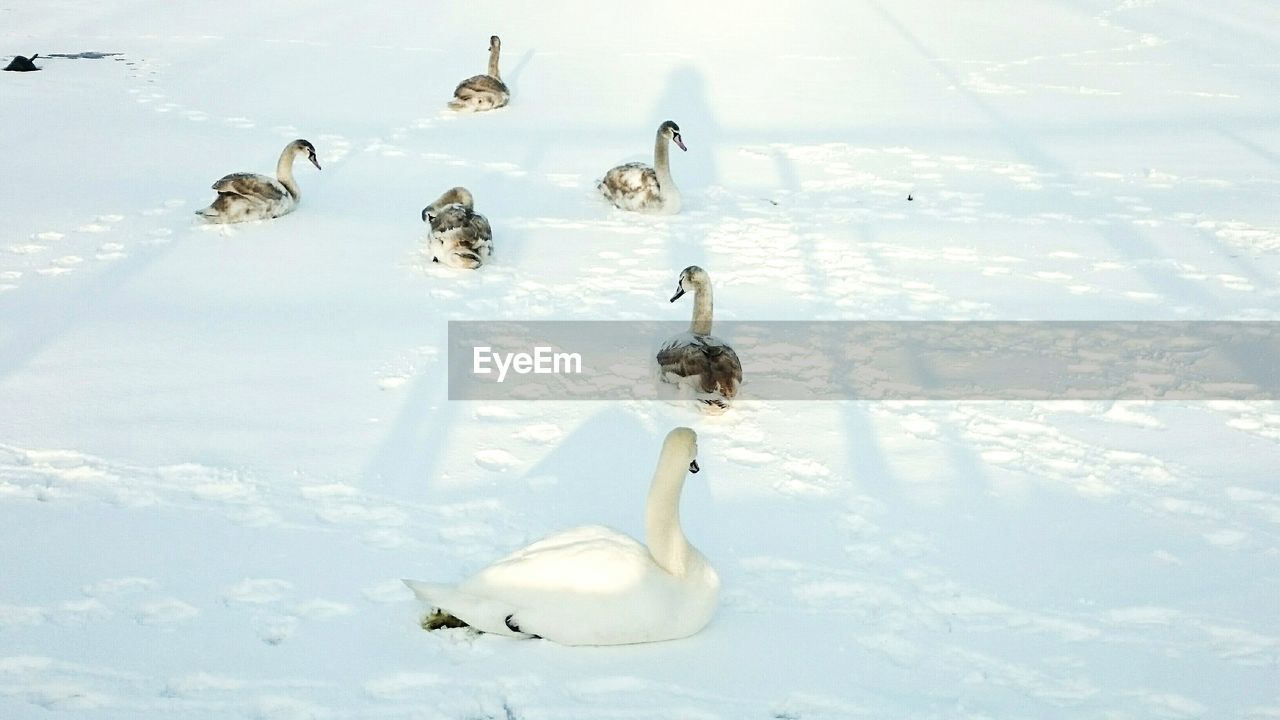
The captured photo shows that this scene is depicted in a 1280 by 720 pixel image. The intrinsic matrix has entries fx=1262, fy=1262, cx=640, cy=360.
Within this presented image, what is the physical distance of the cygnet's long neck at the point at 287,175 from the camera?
954cm

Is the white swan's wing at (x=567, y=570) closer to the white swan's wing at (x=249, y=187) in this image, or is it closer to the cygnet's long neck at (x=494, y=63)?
the white swan's wing at (x=249, y=187)

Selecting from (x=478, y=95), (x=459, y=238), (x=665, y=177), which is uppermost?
(x=478, y=95)

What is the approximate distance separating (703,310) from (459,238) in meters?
2.06

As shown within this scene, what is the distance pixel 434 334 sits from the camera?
742cm

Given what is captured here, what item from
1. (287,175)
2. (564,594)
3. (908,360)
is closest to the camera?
(564,594)

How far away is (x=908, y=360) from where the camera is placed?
724 cm

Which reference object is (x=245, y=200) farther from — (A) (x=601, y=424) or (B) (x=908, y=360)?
(B) (x=908, y=360)

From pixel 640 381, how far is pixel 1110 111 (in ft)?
28.3

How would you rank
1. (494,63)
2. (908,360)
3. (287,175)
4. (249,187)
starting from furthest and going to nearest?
(494,63), (287,175), (249,187), (908,360)

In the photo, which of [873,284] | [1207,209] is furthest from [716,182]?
[1207,209]

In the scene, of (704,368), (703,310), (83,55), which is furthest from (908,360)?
(83,55)

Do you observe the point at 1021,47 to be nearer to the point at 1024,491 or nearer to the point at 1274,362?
the point at 1274,362

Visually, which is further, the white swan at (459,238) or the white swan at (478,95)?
the white swan at (478,95)

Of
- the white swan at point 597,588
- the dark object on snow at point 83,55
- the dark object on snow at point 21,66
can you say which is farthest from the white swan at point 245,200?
the dark object on snow at point 83,55
